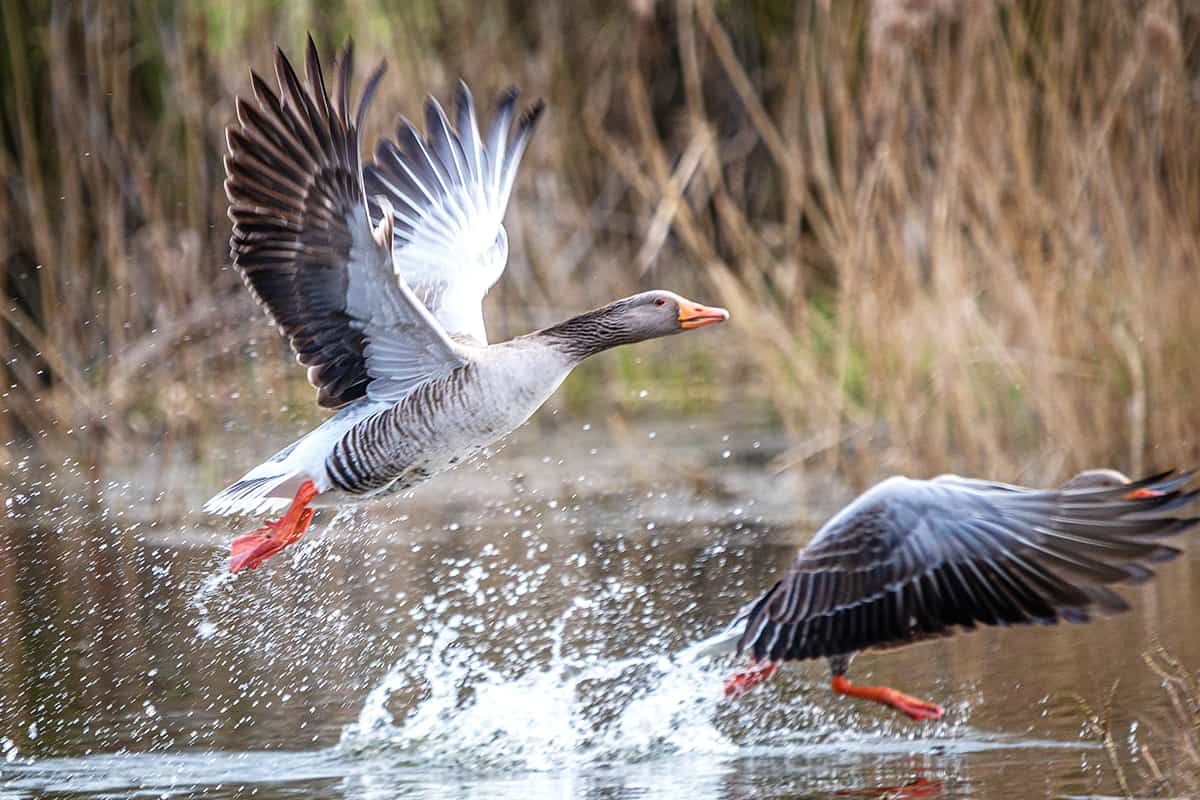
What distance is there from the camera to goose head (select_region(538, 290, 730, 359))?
22.4ft

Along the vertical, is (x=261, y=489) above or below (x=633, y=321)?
below

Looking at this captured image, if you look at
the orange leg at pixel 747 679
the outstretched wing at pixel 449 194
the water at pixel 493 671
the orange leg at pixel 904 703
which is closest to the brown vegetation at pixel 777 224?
the water at pixel 493 671

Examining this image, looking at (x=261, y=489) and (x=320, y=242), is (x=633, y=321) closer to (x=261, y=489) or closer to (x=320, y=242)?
(x=320, y=242)

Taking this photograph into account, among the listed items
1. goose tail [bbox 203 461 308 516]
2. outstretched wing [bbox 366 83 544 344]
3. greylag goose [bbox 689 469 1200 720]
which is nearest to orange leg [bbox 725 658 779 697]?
greylag goose [bbox 689 469 1200 720]

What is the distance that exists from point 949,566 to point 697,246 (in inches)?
165

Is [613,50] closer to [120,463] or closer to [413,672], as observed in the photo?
[120,463]

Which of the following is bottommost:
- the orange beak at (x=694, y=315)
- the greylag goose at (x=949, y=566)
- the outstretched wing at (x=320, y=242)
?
the greylag goose at (x=949, y=566)

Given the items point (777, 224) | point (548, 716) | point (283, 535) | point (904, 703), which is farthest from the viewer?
point (777, 224)

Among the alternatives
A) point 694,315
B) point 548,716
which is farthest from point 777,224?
point 548,716

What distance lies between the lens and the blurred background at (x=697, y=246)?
8.95 meters

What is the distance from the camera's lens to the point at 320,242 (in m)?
6.49

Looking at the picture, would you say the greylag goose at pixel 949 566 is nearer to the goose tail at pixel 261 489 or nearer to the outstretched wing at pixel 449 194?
the goose tail at pixel 261 489

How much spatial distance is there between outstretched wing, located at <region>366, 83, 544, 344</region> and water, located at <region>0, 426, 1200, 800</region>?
153cm

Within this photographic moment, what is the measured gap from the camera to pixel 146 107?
38.3 ft
